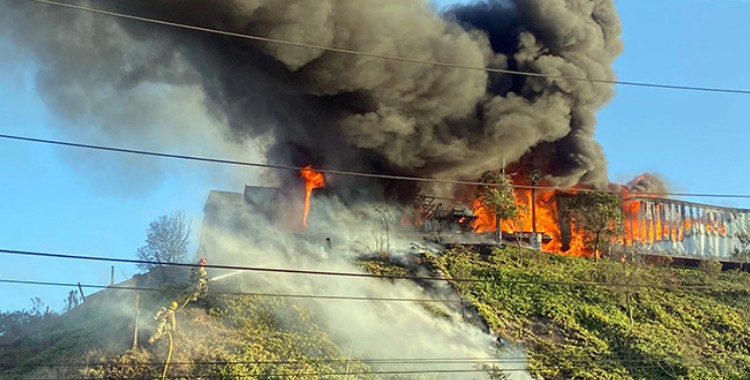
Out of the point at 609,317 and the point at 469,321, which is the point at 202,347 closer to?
the point at 469,321

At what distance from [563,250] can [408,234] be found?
28.8 feet

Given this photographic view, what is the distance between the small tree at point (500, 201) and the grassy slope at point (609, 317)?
5.47 feet

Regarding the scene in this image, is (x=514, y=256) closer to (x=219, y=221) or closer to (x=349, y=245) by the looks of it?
(x=349, y=245)

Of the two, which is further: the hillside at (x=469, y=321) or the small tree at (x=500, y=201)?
the small tree at (x=500, y=201)

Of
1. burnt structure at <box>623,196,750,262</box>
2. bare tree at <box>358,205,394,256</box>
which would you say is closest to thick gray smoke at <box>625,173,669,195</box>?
burnt structure at <box>623,196,750,262</box>

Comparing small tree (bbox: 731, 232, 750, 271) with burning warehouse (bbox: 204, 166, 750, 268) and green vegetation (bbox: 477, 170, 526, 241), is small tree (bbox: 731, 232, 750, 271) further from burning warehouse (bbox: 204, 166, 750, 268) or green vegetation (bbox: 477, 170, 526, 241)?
green vegetation (bbox: 477, 170, 526, 241)

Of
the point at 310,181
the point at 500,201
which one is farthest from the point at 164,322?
the point at 500,201

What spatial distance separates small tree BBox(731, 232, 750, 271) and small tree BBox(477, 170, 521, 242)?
11727 mm

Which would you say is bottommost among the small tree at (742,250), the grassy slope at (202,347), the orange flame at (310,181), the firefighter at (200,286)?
the grassy slope at (202,347)

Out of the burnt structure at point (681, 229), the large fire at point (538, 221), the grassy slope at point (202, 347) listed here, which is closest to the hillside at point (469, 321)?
the grassy slope at point (202, 347)

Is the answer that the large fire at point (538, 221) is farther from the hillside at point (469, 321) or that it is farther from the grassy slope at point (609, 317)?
the hillside at point (469, 321)

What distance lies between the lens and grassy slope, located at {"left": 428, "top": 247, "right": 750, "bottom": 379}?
1770 centimetres

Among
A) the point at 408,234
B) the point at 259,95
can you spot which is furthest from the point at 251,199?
the point at 408,234

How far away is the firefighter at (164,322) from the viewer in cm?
1590
